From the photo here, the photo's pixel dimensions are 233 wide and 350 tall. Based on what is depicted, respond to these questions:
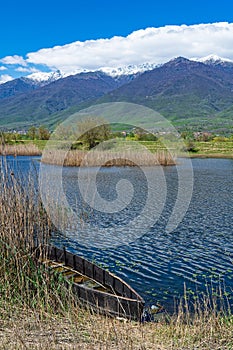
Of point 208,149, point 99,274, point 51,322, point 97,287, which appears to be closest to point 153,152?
point 208,149

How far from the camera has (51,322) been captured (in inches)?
252

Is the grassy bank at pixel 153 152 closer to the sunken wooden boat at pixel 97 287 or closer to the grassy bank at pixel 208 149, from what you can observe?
the grassy bank at pixel 208 149

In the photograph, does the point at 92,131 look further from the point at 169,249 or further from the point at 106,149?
the point at 169,249

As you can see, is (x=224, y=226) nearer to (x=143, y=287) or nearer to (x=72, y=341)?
(x=143, y=287)

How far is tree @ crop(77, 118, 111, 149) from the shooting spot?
150 ft

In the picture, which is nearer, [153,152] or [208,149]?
[153,152]

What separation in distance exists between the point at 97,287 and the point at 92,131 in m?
38.3

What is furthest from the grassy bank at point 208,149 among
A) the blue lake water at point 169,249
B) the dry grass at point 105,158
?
the blue lake water at point 169,249

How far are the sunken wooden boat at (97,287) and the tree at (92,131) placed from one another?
35757 mm

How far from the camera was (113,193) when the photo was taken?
23.9 metres

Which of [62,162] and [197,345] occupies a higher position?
[62,162]

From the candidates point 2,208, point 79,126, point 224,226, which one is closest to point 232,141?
point 79,126

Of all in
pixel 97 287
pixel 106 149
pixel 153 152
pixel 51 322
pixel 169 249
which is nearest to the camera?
pixel 51 322

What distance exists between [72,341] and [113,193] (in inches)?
723
